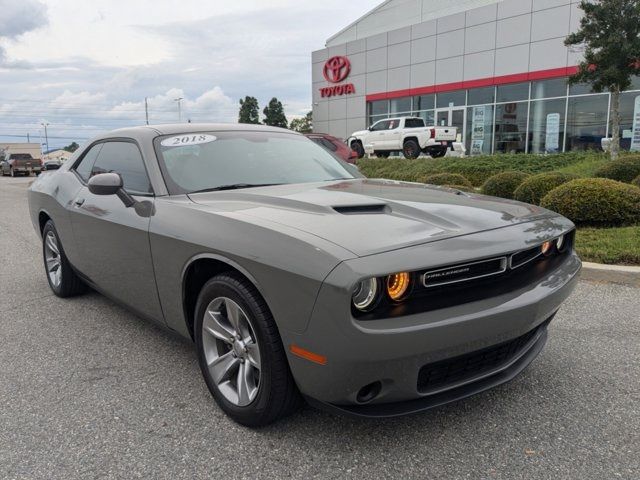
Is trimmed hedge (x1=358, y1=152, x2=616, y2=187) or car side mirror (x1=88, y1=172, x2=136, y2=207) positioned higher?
car side mirror (x1=88, y1=172, x2=136, y2=207)

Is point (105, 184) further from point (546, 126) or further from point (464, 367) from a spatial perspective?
point (546, 126)

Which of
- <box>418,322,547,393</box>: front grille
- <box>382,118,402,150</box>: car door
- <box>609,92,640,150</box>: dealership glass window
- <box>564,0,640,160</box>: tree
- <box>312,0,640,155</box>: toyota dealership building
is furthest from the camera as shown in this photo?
<box>312,0,640,155</box>: toyota dealership building

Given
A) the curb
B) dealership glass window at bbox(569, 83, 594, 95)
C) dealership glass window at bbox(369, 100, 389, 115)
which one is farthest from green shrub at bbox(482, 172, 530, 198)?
dealership glass window at bbox(369, 100, 389, 115)

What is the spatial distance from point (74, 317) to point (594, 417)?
3.74 meters

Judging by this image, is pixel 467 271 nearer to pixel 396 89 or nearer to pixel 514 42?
pixel 514 42

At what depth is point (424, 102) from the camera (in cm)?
2662

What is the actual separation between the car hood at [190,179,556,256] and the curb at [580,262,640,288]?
2616 millimetres

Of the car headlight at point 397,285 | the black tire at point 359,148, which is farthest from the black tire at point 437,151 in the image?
the car headlight at point 397,285

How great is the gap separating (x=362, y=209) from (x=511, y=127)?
22.7 meters

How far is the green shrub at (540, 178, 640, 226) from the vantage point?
21.6 feet

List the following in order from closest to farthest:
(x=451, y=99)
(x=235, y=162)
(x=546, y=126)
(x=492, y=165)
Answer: (x=235, y=162), (x=492, y=165), (x=546, y=126), (x=451, y=99)

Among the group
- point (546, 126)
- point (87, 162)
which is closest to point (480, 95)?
point (546, 126)

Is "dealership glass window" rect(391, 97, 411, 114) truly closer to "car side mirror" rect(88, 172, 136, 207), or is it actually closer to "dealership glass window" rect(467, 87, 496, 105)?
"dealership glass window" rect(467, 87, 496, 105)

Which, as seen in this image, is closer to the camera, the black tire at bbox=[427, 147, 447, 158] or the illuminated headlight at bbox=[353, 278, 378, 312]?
the illuminated headlight at bbox=[353, 278, 378, 312]
